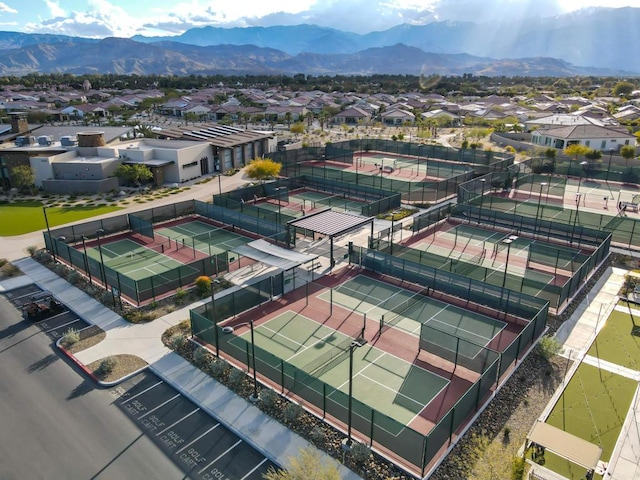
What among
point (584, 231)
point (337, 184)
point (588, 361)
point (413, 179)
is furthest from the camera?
point (413, 179)

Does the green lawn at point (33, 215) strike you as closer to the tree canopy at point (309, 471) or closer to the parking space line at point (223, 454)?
the parking space line at point (223, 454)

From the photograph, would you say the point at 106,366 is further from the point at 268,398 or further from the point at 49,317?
the point at 268,398

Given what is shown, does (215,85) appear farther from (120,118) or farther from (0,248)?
(0,248)

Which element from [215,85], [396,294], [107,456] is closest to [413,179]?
[396,294]

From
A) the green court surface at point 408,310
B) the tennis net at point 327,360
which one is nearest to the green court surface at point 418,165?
the green court surface at point 408,310

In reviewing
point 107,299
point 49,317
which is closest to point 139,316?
point 107,299

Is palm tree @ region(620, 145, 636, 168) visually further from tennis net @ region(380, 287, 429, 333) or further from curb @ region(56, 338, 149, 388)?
curb @ region(56, 338, 149, 388)
